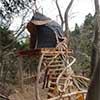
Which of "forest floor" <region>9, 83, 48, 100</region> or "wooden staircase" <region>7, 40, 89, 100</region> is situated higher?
"wooden staircase" <region>7, 40, 89, 100</region>

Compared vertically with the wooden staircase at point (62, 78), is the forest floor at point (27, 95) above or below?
below

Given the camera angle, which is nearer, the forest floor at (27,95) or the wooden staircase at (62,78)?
the wooden staircase at (62,78)

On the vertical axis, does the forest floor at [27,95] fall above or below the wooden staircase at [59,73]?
below

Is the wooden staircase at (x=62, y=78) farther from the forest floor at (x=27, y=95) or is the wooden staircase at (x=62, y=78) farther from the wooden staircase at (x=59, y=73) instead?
the forest floor at (x=27, y=95)

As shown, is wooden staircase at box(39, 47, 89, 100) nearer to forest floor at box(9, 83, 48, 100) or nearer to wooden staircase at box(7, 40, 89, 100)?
wooden staircase at box(7, 40, 89, 100)

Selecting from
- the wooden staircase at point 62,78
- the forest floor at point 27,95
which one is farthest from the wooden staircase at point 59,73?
the forest floor at point 27,95

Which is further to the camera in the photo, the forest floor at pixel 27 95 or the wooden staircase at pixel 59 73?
the forest floor at pixel 27 95

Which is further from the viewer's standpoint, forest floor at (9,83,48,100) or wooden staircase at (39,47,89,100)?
forest floor at (9,83,48,100)

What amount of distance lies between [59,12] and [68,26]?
2.40 feet

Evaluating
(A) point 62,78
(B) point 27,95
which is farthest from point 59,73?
(B) point 27,95

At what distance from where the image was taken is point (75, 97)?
725 cm

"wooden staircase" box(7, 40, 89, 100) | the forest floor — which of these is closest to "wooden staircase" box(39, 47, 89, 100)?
"wooden staircase" box(7, 40, 89, 100)

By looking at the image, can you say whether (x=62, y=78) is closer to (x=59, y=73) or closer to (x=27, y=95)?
(x=59, y=73)

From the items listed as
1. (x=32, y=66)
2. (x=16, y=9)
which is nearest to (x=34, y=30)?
(x=16, y=9)
